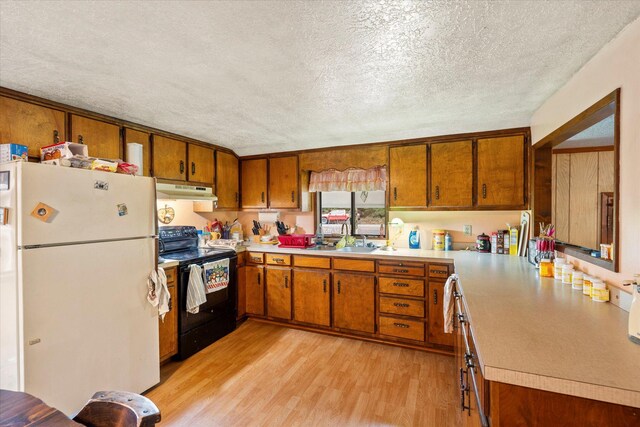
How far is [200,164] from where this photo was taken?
3449 mm

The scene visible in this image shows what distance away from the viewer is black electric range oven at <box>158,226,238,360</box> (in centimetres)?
261

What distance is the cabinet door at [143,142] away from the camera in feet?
8.73

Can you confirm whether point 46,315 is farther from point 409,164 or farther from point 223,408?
point 409,164

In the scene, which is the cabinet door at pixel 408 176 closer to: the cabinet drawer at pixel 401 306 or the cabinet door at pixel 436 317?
the cabinet door at pixel 436 317

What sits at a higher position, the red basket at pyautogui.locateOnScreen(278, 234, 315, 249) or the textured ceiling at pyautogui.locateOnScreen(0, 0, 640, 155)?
the textured ceiling at pyautogui.locateOnScreen(0, 0, 640, 155)

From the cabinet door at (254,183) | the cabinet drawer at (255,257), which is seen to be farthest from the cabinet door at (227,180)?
the cabinet drawer at (255,257)

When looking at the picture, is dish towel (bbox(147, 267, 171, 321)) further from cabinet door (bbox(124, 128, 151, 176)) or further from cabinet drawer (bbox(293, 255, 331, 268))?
cabinet drawer (bbox(293, 255, 331, 268))

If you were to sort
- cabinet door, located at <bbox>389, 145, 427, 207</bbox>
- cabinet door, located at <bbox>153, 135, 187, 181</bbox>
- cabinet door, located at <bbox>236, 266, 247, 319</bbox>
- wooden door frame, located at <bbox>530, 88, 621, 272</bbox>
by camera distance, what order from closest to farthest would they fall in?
wooden door frame, located at <bbox>530, 88, 621, 272</bbox> → cabinet door, located at <bbox>153, 135, 187, 181</bbox> → cabinet door, located at <bbox>389, 145, 427, 207</bbox> → cabinet door, located at <bbox>236, 266, 247, 319</bbox>

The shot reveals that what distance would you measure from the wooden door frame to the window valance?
4.70ft

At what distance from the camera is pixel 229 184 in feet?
12.7

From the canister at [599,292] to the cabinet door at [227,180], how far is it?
3497mm

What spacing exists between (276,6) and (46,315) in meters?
1.94

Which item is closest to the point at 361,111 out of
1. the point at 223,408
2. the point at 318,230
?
the point at 318,230

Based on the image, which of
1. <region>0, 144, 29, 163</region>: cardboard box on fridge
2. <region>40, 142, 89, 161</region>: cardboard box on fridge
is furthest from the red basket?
<region>0, 144, 29, 163</region>: cardboard box on fridge
